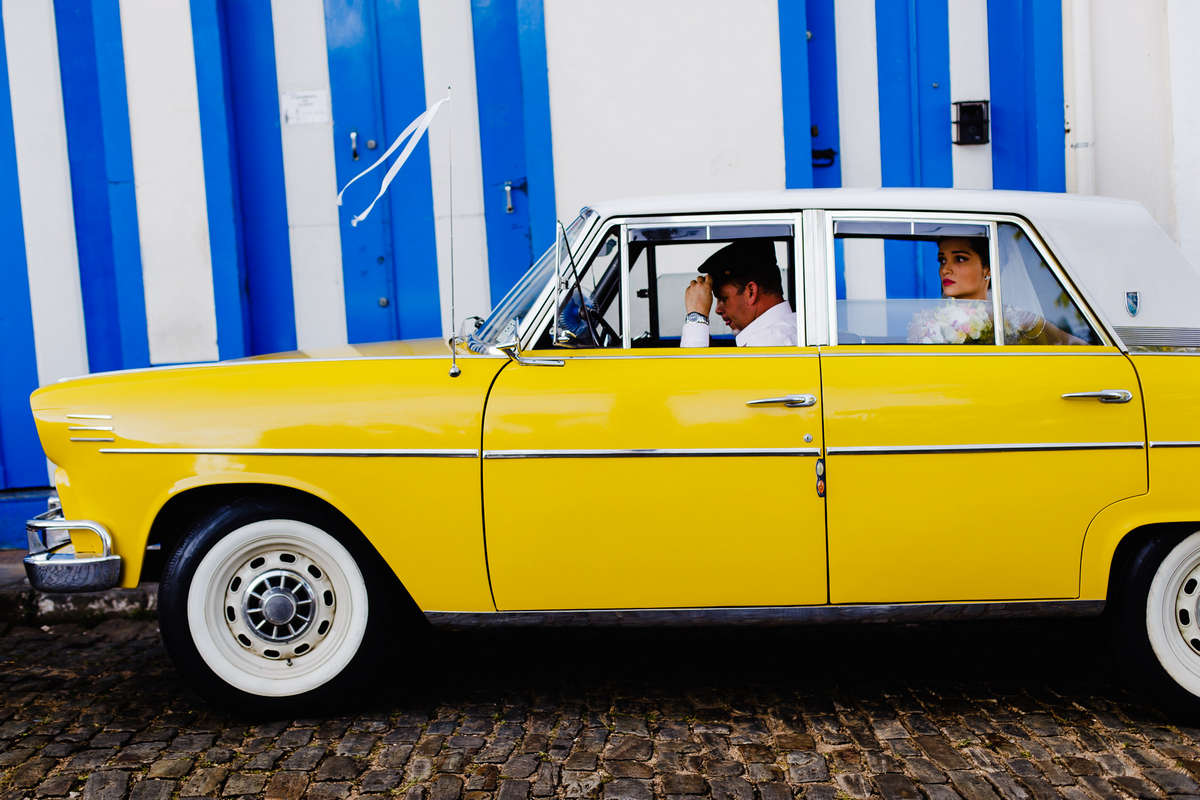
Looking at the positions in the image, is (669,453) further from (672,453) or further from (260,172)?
(260,172)

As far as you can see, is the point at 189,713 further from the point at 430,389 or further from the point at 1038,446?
the point at 1038,446

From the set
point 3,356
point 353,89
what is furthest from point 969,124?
point 3,356

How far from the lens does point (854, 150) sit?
686cm

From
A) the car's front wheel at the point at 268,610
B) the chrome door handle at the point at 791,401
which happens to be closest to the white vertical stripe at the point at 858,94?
the chrome door handle at the point at 791,401

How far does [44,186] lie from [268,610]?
4468 mm

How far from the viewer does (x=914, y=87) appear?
6797mm

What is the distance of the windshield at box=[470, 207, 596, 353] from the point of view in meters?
3.57

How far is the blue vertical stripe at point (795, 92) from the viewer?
6512 mm

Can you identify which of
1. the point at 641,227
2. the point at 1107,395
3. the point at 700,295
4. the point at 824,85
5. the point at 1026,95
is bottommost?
the point at 1107,395

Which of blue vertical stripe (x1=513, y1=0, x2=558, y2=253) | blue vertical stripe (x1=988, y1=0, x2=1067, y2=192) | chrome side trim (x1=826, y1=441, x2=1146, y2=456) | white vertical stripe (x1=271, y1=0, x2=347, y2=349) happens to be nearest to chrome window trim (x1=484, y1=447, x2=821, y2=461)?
chrome side trim (x1=826, y1=441, x2=1146, y2=456)

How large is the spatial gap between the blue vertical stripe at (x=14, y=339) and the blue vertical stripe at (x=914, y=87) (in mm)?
5512

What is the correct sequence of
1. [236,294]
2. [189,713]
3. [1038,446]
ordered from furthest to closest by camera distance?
[236,294], [189,713], [1038,446]

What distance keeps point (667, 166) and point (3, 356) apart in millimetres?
4324

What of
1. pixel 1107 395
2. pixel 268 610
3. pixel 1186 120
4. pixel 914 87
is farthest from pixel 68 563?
pixel 1186 120
